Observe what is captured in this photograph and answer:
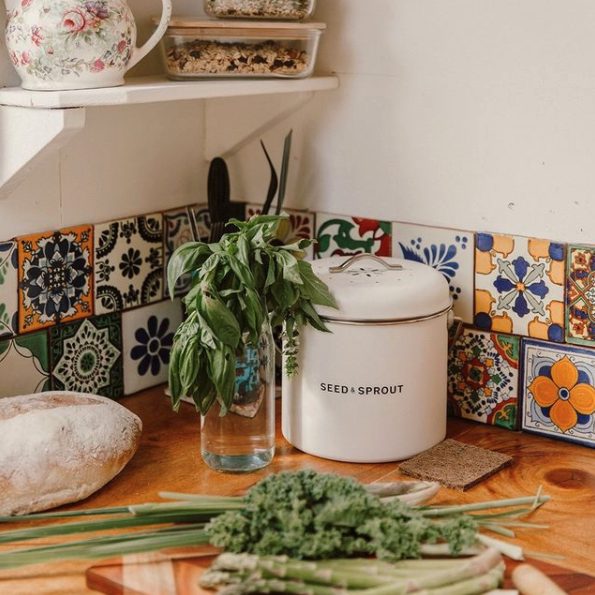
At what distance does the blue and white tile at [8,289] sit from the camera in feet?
4.62

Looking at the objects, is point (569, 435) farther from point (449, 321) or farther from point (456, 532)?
point (456, 532)

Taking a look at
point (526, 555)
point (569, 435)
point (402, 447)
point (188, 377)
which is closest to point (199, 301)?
point (188, 377)

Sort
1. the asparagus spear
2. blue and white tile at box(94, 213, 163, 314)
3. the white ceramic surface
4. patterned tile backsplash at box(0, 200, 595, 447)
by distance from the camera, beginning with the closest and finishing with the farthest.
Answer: the asparagus spear < the white ceramic surface < patterned tile backsplash at box(0, 200, 595, 447) < blue and white tile at box(94, 213, 163, 314)

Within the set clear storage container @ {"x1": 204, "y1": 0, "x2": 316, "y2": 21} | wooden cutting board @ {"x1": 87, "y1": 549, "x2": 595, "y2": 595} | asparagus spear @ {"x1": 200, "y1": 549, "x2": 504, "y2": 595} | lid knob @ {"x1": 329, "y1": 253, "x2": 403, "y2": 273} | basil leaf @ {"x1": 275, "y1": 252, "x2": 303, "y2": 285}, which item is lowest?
wooden cutting board @ {"x1": 87, "y1": 549, "x2": 595, "y2": 595}

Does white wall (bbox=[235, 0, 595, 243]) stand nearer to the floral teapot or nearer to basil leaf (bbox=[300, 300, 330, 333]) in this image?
basil leaf (bbox=[300, 300, 330, 333])

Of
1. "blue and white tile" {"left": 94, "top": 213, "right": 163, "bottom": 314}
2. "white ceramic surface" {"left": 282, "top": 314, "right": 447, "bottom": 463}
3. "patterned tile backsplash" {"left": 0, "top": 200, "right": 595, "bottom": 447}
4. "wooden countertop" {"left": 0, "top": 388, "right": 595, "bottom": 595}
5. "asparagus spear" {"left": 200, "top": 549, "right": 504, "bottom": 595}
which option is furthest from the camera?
"blue and white tile" {"left": 94, "top": 213, "right": 163, "bottom": 314}

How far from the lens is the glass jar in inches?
52.6

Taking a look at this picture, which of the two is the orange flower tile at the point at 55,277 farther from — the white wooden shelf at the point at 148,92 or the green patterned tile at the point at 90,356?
the white wooden shelf at the point at 148,92

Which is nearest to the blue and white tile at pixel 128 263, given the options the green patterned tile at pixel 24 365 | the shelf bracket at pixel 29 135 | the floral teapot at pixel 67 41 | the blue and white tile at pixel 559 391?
the green patterned tile at pixel 24 365

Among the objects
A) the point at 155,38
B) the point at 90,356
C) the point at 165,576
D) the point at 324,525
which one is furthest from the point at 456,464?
the point at 155,38

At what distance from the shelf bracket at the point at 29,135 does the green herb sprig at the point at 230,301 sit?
0.69ft

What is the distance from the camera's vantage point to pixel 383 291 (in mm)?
1322

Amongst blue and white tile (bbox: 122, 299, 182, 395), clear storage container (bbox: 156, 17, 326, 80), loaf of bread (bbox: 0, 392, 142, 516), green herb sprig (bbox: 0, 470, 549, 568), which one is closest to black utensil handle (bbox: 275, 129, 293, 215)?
clear storage container (bbox: 156, 17, 326, 80)

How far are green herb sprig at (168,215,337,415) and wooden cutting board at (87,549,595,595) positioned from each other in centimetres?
24
